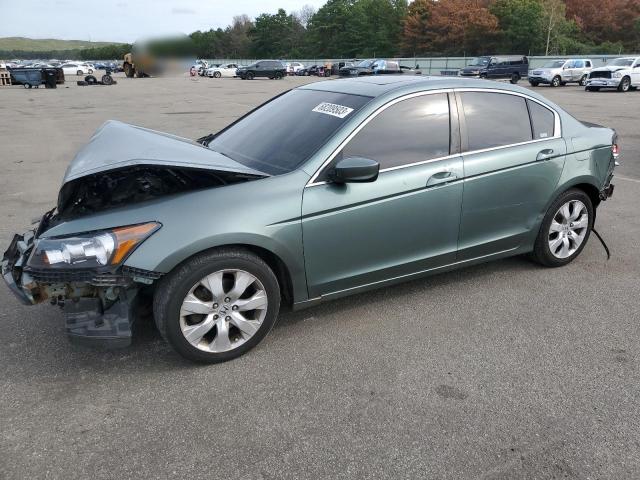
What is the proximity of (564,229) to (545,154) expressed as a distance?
74 cm

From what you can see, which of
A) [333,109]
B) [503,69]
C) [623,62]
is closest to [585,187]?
[333,109]

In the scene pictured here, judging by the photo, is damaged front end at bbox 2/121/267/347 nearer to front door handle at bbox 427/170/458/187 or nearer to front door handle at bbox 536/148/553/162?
front door handle at bbox 427/170/458/187

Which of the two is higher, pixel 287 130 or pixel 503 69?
pixel 287 130

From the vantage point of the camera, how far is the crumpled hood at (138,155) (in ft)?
9.86

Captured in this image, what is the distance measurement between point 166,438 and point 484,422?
1.57 metres

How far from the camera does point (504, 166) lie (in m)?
3.99

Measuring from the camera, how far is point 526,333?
356 centimetres

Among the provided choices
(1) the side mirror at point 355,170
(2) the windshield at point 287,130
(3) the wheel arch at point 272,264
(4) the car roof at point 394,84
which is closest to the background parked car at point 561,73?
(4) the car roof at point 394,84

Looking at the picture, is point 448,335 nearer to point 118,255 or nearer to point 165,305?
point 165,305

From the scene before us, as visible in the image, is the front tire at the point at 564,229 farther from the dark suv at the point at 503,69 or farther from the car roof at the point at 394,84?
the dark suv at the point at 503,69

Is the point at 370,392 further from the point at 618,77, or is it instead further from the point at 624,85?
the point at 624,85

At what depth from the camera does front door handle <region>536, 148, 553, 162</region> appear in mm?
4184

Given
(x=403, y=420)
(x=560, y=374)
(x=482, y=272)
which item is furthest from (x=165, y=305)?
(x=482, y=272)

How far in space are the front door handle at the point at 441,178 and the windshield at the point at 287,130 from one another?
27.5 inches
